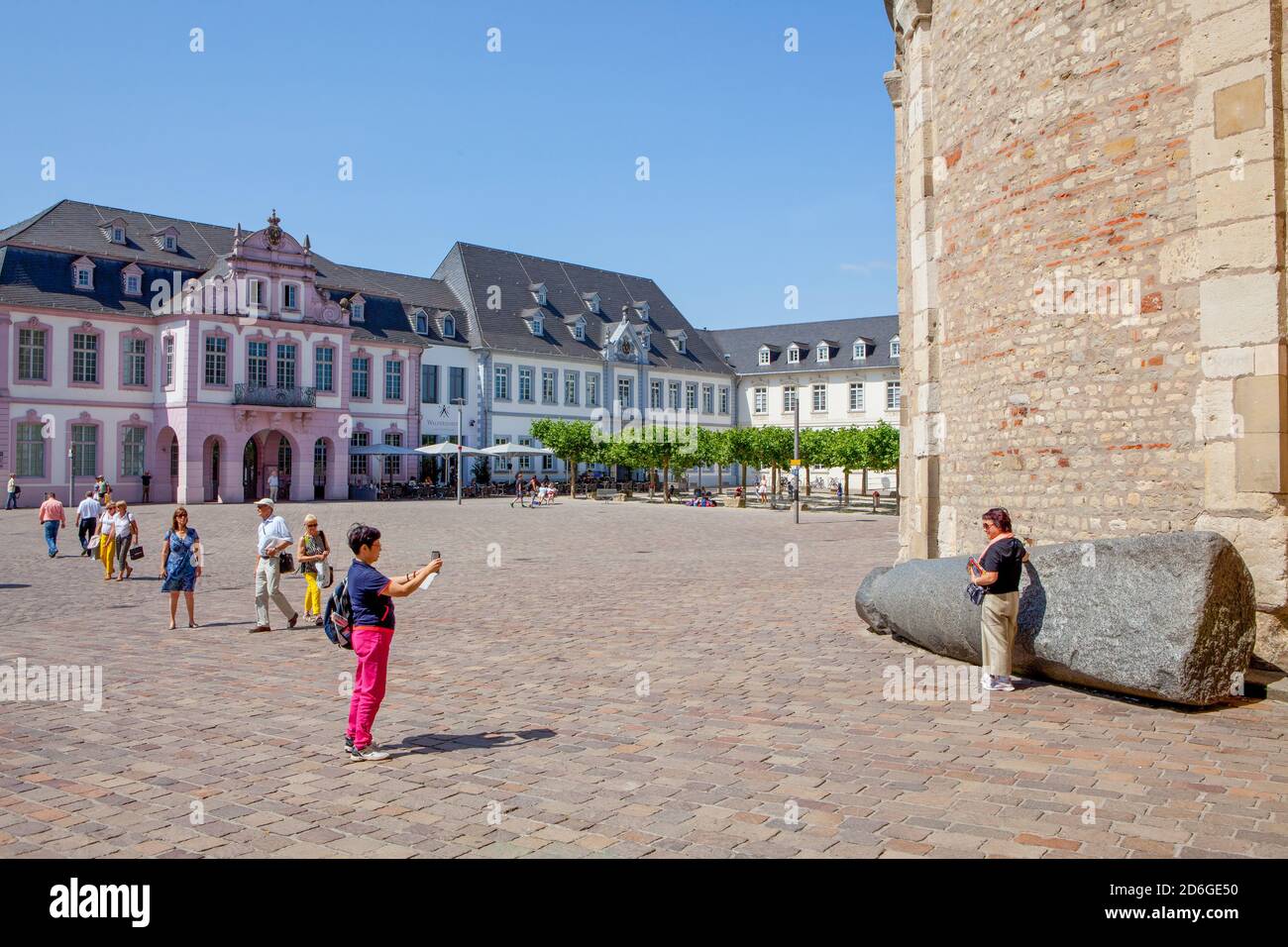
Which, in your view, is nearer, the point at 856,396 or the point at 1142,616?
the point at 1142,616

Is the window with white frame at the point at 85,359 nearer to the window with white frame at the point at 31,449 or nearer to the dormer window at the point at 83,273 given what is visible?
the dormer window at the point at 83,273

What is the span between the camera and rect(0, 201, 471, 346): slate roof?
4200 cm

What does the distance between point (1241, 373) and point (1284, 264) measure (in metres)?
0.93

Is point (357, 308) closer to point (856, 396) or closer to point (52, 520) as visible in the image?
point (52, 520)

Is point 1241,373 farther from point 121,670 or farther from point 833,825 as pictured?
point 121,670

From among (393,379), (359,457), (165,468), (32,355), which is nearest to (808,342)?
(393,379)

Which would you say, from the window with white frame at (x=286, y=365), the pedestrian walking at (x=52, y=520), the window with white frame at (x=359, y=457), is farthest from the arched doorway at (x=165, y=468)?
the pedestrian walking at (x=52, y=520)

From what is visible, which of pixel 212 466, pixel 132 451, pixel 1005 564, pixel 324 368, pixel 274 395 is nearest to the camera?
pixel 1005 564

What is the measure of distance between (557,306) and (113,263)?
28318 mm

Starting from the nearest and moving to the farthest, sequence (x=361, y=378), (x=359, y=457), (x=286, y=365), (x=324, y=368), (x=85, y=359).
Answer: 1. (x=85, y=359)
2. (x=286, y=365)
3. (x=324, y=368)
4. (x=359, y=457)
5. (x=361, y=378)

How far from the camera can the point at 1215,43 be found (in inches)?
348

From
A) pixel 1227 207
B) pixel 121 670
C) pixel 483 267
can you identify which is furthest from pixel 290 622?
pixel 483 267

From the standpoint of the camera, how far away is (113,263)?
44906 millimetres

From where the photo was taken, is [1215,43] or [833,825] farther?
[1215,43]
